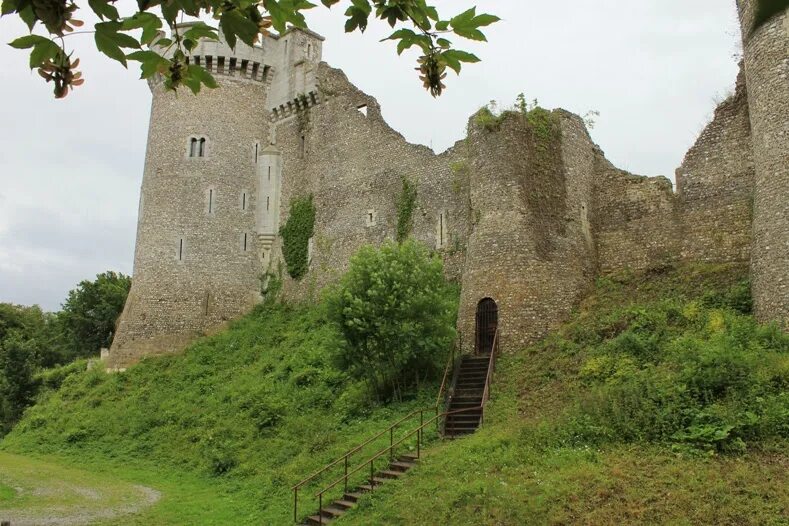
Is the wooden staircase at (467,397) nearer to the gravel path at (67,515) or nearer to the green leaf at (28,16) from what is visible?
the gravel path at (67,515)

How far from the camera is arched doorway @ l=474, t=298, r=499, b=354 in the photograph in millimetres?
19672

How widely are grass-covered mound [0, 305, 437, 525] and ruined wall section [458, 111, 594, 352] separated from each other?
3.07 metres

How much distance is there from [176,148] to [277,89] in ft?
Result: 16.4

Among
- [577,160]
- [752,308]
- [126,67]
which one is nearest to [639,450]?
[752,308]

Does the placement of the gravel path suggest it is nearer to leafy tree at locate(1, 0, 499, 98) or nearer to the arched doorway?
the arched doorway

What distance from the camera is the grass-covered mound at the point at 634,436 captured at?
10398mm

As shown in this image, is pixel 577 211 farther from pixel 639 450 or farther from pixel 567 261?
pixel 639 450

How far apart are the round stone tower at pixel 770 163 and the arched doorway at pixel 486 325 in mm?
6246

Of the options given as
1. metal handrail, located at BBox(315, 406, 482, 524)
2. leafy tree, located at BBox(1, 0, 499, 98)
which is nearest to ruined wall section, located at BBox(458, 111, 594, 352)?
metal handrail, located at BBox(315, 406, 482, 524)

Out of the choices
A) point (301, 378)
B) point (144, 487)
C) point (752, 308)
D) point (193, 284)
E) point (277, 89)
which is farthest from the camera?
point (277, 89)

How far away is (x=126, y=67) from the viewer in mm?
3389

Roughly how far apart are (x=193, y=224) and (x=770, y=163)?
69.7 ft

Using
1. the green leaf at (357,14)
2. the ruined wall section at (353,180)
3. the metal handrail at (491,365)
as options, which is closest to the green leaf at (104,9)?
the green leaf at (357,14)

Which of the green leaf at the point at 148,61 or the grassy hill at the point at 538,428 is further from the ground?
the green leaf at the point at 148,61
